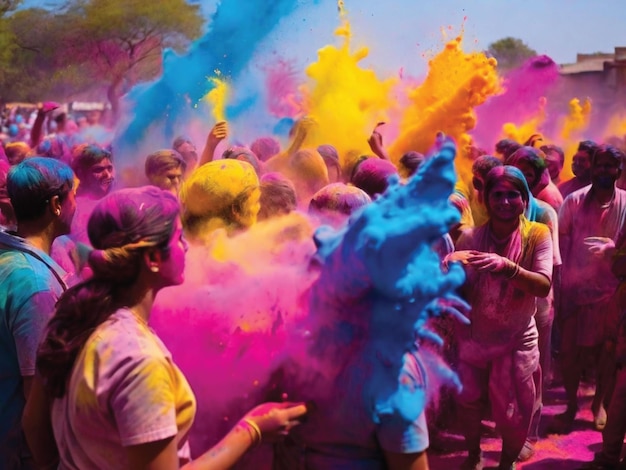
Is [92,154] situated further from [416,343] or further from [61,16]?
[61,16]

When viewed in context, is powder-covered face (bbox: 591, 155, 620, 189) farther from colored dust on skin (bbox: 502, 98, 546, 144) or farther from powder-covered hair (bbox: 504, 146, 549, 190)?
colored dust on skin (bbox: 502, 98, 546, 144)

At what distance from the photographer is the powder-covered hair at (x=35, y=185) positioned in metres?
2.84

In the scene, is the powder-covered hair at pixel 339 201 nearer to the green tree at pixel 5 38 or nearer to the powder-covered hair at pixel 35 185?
the powder-covered hair at pixel 35 185

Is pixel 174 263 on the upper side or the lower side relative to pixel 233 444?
upper

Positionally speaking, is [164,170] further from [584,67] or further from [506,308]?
[584,67]

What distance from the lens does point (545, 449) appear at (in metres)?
5.02

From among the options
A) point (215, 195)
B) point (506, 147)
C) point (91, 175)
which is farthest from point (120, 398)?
point (506, 147)

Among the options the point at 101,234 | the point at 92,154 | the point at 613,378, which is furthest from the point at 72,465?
the point at 613,378

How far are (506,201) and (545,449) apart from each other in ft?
6.91

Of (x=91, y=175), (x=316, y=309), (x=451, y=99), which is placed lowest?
(x=316, y=309)

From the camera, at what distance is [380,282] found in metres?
1.85

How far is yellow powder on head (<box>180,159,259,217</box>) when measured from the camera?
9.71ft

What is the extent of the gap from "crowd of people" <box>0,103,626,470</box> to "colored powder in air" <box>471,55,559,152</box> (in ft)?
23.4

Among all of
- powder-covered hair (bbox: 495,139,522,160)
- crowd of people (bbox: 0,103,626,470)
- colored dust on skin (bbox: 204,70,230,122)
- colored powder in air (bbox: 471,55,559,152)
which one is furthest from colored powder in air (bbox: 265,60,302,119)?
crowd of people (bbox: 0,103,626,470)
